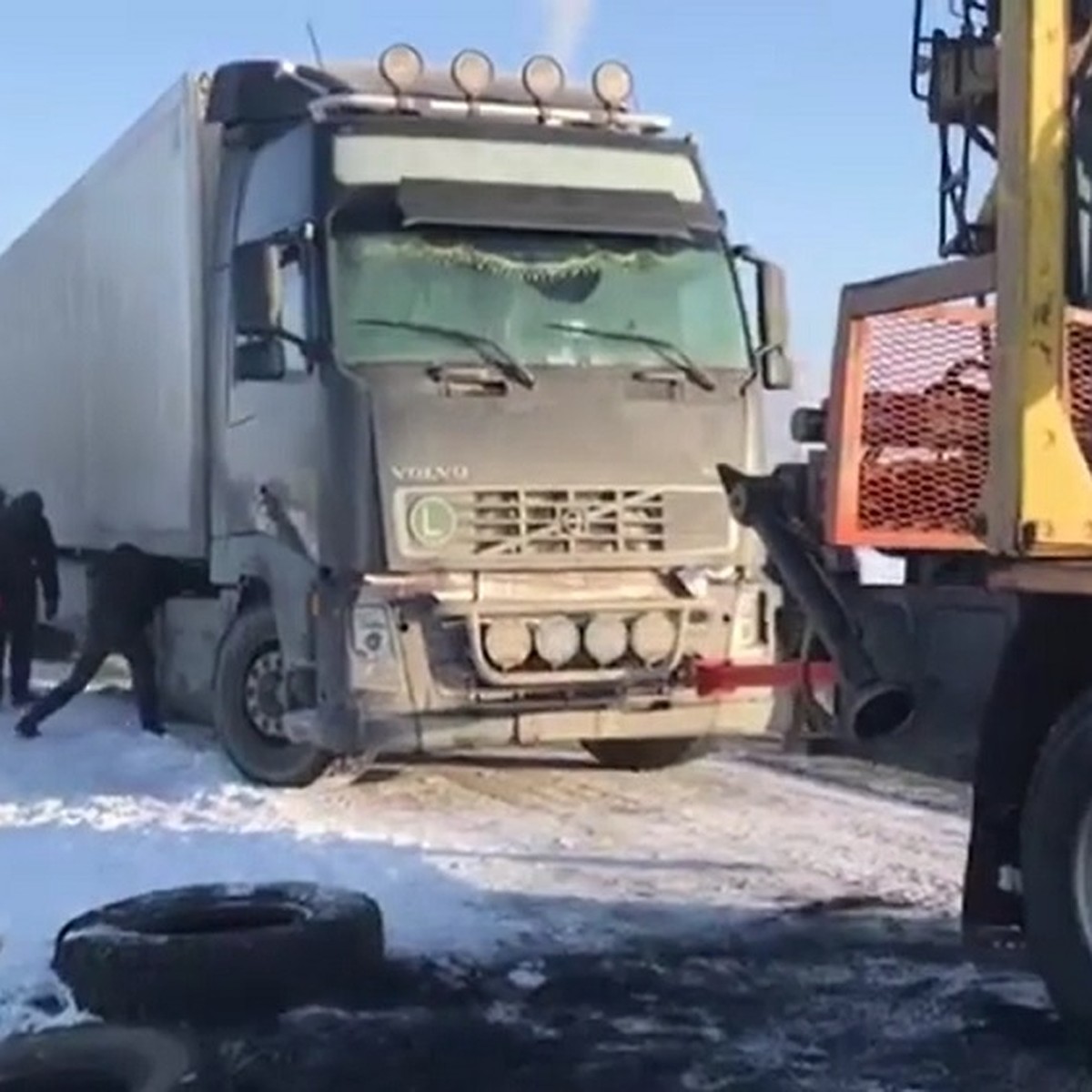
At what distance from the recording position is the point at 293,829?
996 cm

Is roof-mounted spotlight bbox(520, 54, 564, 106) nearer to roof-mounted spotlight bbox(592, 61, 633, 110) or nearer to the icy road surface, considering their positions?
roof-mounted spotlight bbox(592, 61, 633, 110)

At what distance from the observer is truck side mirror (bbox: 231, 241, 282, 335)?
32.7ft

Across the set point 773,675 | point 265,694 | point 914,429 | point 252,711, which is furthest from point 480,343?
point 914,429

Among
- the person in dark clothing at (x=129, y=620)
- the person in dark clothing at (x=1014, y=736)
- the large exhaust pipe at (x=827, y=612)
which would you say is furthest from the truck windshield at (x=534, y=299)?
the person in dark clothing at (x=1014, y=736)

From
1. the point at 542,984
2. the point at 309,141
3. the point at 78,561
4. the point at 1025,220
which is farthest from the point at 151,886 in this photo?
the point at 78,561

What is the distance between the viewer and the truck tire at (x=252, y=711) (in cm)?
1139

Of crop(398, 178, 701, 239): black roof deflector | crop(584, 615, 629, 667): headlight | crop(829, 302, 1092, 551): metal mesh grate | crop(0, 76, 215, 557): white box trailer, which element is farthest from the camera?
crop(0, 76, 215, 557): white box trailer

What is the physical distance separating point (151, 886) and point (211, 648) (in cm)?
395

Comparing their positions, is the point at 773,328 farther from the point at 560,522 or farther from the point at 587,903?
the point at 587,903

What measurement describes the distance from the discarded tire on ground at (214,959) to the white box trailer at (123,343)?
5.22 meters

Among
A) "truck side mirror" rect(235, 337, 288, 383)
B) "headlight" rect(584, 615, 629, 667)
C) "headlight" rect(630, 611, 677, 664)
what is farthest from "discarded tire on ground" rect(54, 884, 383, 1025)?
"truck side mirror" rect(235, 337, 288, 383)

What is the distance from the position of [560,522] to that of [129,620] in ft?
14.2

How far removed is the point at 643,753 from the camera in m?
12.1

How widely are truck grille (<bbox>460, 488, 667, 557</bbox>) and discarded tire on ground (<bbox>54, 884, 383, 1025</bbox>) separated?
2996mm
